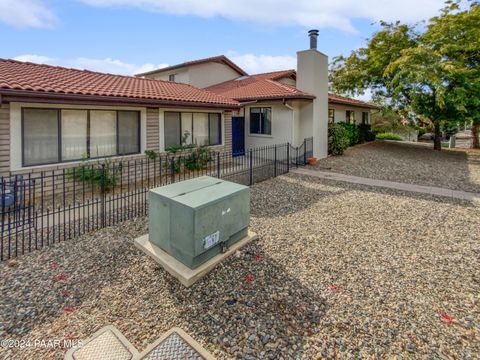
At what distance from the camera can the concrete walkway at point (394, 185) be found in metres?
8.96

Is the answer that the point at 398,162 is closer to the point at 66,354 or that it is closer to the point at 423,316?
the point at 423,316

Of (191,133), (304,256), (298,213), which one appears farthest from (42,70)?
(304,256)

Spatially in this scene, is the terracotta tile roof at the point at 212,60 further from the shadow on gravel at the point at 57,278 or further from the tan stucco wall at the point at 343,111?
the shadow on gravel at the point at 57,278

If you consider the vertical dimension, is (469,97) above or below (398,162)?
above

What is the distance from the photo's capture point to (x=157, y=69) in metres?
21.2

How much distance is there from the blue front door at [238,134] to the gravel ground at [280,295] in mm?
10919

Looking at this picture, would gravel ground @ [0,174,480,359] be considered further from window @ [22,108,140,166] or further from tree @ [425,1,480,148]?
tree @ [425,1,480,148]

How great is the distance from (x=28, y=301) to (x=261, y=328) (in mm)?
2973

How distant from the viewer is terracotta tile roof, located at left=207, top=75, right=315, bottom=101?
1379cm

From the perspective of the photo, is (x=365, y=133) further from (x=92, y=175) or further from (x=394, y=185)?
(x=92, y=175)

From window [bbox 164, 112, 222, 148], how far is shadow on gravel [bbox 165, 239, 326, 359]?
27.0 feet

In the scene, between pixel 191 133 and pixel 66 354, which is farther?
pixel 191 133

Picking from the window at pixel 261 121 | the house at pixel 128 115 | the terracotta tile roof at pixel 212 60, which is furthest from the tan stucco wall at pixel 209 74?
the window at pixel 261 121

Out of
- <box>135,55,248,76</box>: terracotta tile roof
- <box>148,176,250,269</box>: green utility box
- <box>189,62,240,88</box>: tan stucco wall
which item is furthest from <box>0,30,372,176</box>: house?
<box>148,176,250,269</box>: green utility box
